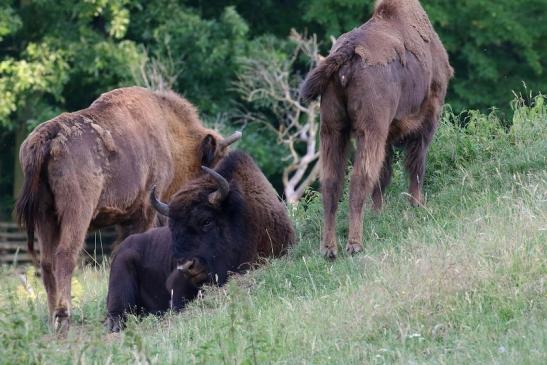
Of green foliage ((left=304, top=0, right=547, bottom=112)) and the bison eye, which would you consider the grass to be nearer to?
the bison eye

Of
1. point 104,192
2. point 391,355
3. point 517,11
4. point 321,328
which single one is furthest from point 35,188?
point 517,11

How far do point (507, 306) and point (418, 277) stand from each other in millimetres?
782

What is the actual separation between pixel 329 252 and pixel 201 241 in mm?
1425

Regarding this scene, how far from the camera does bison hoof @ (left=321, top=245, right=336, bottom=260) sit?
33.7 feet

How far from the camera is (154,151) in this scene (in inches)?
501

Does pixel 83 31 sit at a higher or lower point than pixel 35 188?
lower

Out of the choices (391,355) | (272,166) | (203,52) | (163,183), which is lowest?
(272,166)

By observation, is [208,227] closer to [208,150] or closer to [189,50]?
[208,150]

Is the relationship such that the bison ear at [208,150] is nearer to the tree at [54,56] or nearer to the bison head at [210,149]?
the bison head at [210,149]

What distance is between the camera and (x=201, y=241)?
1112 cm

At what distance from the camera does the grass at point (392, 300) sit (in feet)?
24.4

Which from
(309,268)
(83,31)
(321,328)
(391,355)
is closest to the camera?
(391,355)

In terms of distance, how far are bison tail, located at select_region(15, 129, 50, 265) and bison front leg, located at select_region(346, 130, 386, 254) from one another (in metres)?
2.80

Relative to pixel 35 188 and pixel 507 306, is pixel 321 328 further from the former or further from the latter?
pixel 35 188
